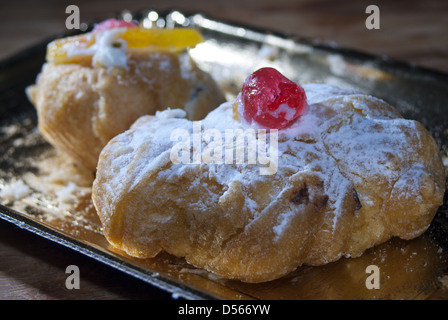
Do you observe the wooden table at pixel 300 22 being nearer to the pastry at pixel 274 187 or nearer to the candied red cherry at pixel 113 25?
the pastry at pixel 274 187

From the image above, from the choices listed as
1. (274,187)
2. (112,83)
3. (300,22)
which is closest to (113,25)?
(112,83)

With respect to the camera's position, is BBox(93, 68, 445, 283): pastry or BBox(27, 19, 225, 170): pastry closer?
BBox(93, 68, 445, 283): pastry

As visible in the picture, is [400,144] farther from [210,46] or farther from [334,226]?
[210,46]

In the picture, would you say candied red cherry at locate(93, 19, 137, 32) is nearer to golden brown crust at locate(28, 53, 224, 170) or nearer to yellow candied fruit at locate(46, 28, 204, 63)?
yellow candied fruit at locate(46, 28, 204, 63)

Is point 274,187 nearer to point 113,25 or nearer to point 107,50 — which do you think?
point 107,50

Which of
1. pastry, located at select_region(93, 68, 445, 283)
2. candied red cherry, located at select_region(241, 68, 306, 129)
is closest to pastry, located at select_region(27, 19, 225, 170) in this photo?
pastry, located at select_region(93, 68, 445, 283)

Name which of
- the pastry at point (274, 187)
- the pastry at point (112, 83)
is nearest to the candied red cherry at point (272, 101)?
the pastry at point (274, 187)
